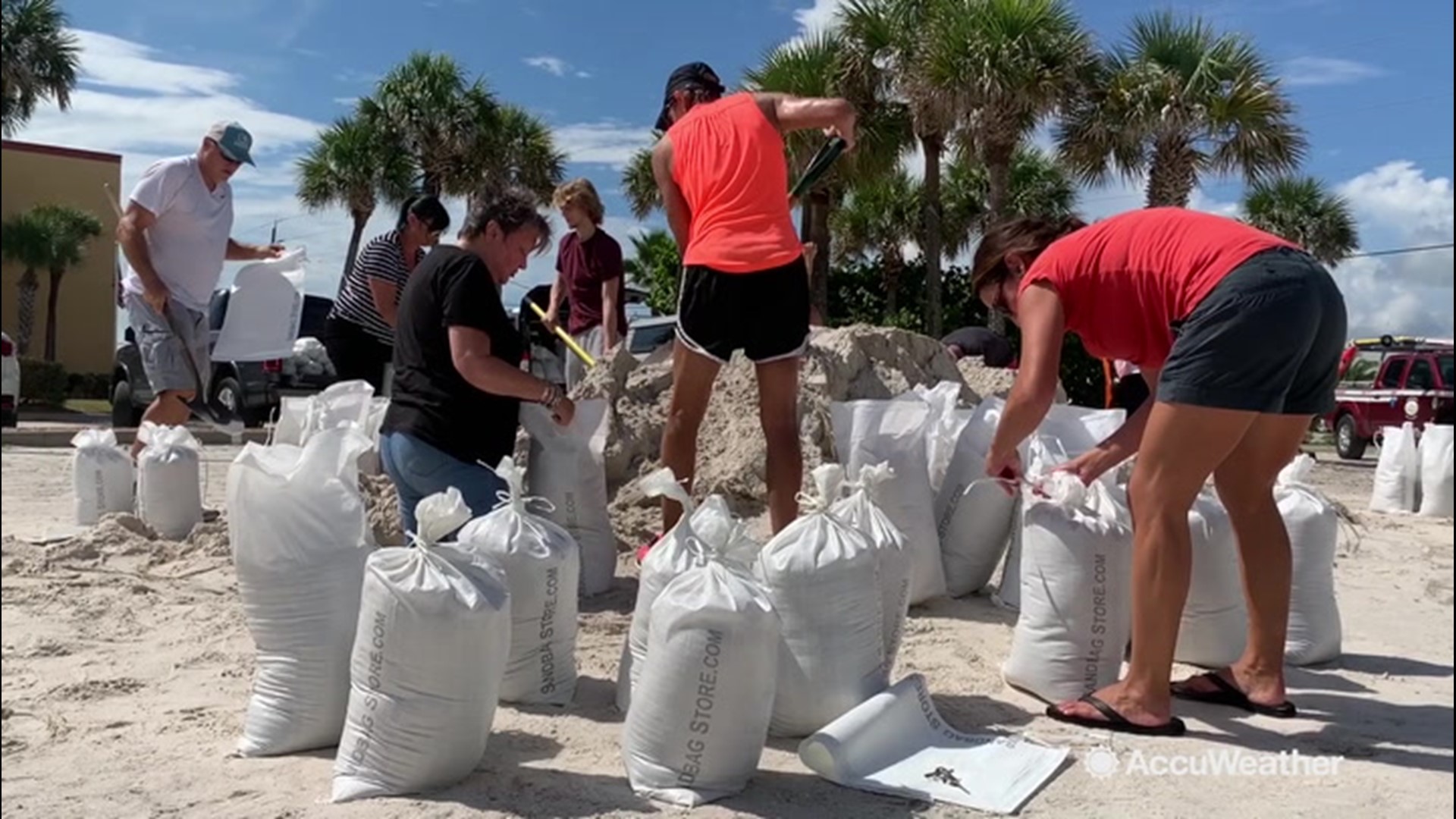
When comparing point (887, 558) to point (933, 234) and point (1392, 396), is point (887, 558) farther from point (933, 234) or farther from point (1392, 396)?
point (1392, 396)

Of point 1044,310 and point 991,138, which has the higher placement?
point 991,138

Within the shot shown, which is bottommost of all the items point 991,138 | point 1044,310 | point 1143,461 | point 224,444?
point 224,444

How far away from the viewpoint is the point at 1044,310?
2.89 m

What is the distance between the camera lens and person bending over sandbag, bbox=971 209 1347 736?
8.91 feet

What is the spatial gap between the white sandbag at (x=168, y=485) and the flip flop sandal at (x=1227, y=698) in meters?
4.12

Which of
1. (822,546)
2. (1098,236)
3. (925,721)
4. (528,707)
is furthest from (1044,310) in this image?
(528,707)

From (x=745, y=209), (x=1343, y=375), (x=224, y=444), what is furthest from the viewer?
(x=1343, y=375)

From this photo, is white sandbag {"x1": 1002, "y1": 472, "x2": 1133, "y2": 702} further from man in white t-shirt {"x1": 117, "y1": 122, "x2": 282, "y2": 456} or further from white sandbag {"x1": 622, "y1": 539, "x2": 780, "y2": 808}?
man in white t-shirt {"x1": 117, "y1": 122, "x2": 282, "y2": 456}

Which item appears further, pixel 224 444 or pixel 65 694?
pixel 224 444

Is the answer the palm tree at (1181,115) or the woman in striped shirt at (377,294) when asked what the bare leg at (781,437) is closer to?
the woman in striped shirt at (377,294)

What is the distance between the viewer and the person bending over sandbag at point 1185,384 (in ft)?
8.91

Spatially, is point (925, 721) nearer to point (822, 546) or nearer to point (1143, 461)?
point (822, 546)

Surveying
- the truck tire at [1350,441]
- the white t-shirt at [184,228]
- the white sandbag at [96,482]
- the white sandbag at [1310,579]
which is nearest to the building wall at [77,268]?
the white t-shirt at [184,228]

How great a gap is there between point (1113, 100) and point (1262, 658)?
1512 centimetres
